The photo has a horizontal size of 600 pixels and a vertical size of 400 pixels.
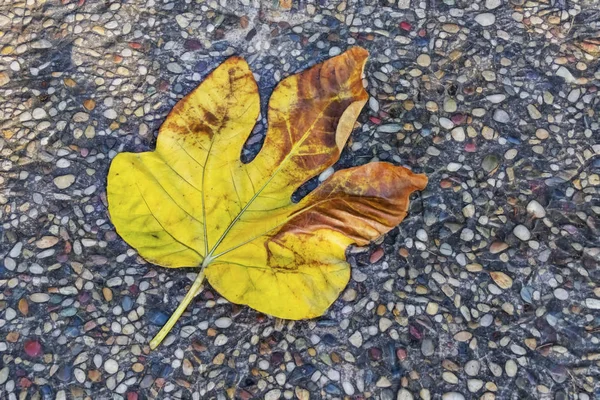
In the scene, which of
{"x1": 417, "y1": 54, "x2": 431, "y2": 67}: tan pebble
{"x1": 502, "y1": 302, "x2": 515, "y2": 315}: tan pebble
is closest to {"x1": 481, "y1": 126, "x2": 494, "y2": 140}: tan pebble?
{"x1": 417, "y1": 54, "x2": 431, "y2": 67}: tan pebble

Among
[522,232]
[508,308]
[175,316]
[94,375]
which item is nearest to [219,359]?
[175,316]

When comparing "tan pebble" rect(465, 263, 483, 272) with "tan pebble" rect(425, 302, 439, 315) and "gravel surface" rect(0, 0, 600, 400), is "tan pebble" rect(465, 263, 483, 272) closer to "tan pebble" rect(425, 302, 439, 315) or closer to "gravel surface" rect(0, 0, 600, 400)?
"gravel surface" rect(0, 0, 600, 400)

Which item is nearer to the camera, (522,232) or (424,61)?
(522,232)

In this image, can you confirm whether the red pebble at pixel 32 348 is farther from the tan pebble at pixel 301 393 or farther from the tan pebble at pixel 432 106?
the tan pebble at pixel 432 106

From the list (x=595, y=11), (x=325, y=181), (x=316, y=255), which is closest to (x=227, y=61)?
(x=325, y=181)

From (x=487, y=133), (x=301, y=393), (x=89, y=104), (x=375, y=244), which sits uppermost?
(x=89, y=104)

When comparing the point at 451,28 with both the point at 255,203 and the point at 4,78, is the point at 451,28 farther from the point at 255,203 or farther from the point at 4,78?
the point at 4,78
